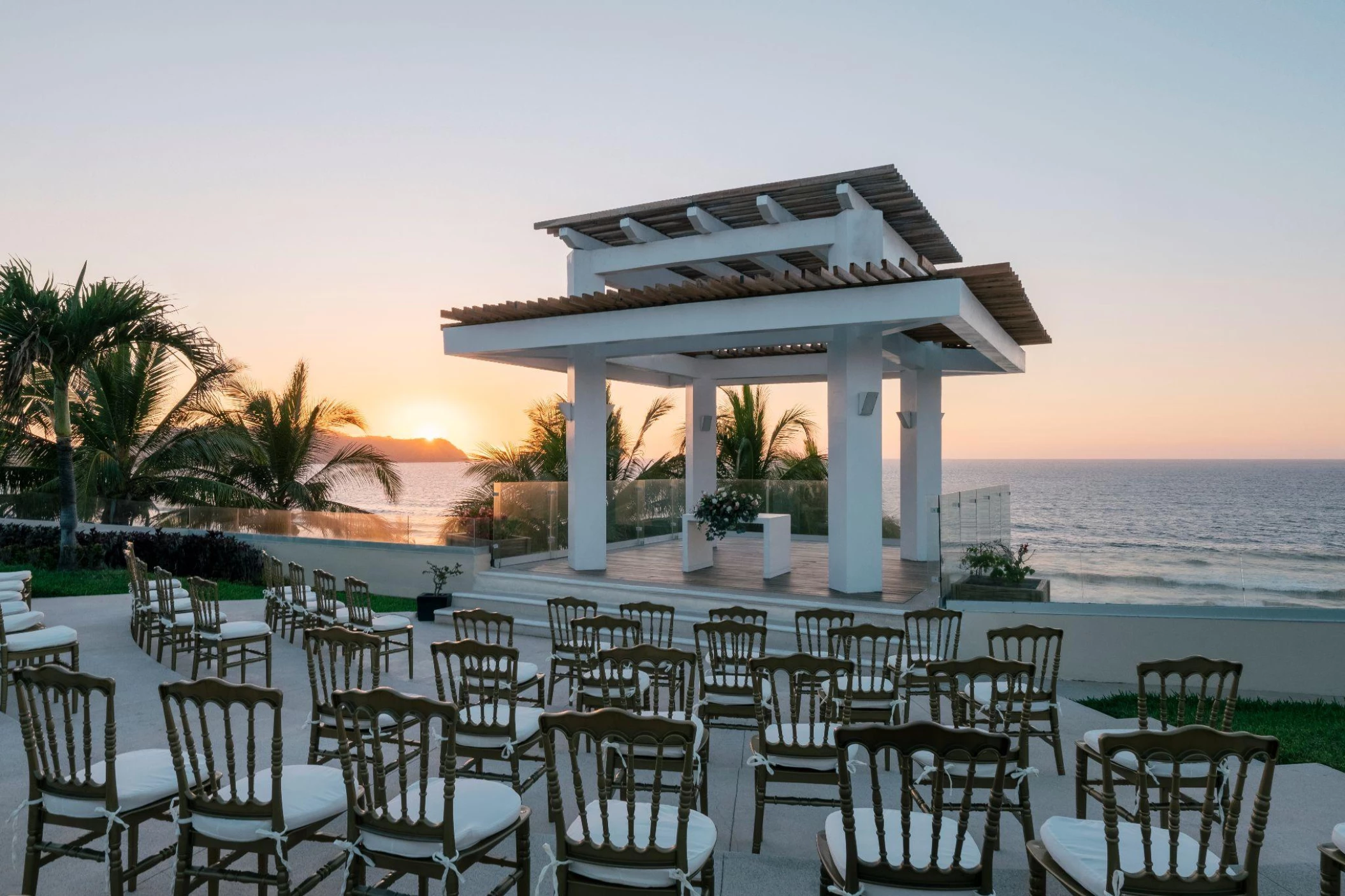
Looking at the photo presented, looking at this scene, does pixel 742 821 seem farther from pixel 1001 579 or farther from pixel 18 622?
pixel 18 622

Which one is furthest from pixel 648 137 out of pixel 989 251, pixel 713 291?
pixel 989 251

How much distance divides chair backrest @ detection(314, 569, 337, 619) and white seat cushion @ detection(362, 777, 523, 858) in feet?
17.9

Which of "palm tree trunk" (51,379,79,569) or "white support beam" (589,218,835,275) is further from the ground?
"white support beam" (589,218,835,275)

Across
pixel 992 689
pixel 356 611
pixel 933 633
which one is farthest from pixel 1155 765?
pixel 356 611

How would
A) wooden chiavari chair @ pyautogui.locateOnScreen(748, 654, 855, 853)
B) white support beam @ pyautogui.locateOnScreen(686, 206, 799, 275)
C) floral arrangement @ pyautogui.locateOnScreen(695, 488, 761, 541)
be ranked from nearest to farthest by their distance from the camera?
1. wooden chiavari chair @ pyautogui.locateOnScreen(748, 654, 855, 853)
2. white support beam @ pyautogui.locateOnScreen(686, 206, 799, 275)
3. floral arrangement @ pyautogui.locateOnScreen(695, 488, 761, 541)

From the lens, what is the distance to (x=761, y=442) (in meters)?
22.7

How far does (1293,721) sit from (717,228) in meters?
9.26

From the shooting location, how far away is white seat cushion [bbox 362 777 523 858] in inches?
120

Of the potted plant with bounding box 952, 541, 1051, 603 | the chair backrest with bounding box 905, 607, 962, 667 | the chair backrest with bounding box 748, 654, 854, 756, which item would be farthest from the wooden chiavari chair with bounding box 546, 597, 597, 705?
the potted plant with bounding box 952, 541, 1051, 603

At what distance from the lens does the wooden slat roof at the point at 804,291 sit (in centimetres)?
917

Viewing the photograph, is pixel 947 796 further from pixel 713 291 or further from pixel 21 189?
pixel 21 189

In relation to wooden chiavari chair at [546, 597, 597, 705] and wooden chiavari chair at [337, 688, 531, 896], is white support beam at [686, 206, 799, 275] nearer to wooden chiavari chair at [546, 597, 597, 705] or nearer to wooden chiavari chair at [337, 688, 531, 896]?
wooden chiavari chair at [546, 597, 597, 705]

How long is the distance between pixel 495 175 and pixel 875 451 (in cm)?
1150

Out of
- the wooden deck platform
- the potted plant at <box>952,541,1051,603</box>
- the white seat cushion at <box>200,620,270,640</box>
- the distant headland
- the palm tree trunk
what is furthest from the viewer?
the distant headland
